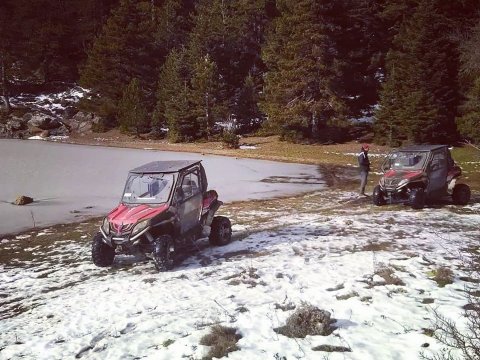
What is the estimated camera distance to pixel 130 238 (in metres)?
→ 9.30

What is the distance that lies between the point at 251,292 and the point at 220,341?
6.71 feet

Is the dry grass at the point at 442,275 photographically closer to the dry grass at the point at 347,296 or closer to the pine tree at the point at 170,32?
the dry grass at the point at 347,296

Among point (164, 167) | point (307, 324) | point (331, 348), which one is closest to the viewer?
point (331, 348)

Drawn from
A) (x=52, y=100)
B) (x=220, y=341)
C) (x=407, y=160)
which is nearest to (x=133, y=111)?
(x=52, y=100)

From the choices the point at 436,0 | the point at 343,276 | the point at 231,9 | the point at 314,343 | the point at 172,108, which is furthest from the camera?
the point at 231,9

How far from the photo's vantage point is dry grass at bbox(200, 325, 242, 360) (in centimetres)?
547

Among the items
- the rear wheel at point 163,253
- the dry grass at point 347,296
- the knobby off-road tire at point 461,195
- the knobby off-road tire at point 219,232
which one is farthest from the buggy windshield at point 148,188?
the knobby off-road tire at point 461,195

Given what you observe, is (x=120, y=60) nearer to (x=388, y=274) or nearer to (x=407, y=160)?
(x=407, y=160)

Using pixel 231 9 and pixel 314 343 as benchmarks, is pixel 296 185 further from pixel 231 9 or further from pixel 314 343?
pixel 231 9

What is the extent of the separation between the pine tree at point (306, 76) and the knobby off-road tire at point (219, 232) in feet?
94.0

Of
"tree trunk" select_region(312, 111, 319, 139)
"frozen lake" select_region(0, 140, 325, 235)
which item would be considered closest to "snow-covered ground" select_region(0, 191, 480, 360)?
"frozen lake" select_region(0, 140, 325, 235)

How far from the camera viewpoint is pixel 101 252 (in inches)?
387

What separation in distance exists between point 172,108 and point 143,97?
299 inches

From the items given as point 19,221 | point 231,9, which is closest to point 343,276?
point 19,221
